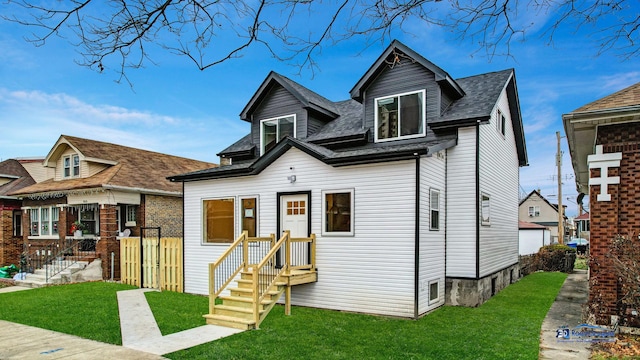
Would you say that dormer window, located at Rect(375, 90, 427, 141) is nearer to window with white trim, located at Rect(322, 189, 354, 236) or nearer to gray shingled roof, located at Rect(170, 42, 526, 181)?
gray shingled roof, located at Rect(170, 42, 526, 181)

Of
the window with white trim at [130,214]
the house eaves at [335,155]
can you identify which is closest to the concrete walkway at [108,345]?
the house eaves at [335,155]

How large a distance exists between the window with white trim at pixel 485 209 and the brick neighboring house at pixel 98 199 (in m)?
13.3

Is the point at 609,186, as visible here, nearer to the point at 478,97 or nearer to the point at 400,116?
the point at 478,97

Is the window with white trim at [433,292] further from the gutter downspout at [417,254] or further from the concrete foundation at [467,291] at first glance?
the gutter downspout at [417,254]

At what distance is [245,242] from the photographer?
10.5 meters

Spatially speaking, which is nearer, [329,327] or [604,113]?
[604,113]

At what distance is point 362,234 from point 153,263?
8078 millimetres

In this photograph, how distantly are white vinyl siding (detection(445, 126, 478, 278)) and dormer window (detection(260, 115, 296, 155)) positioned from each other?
5.60 m

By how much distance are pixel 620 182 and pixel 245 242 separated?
8051mm

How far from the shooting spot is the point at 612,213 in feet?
27.6

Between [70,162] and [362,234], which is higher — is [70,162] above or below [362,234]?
above

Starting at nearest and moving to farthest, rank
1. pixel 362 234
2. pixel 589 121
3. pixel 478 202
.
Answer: pixel 589 121 → pixel 362 234 → pixel 478 202

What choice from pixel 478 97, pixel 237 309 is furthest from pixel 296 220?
pixel 478 97

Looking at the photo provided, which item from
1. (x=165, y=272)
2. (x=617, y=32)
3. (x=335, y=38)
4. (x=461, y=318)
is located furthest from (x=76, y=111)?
(x=617, y=32)
